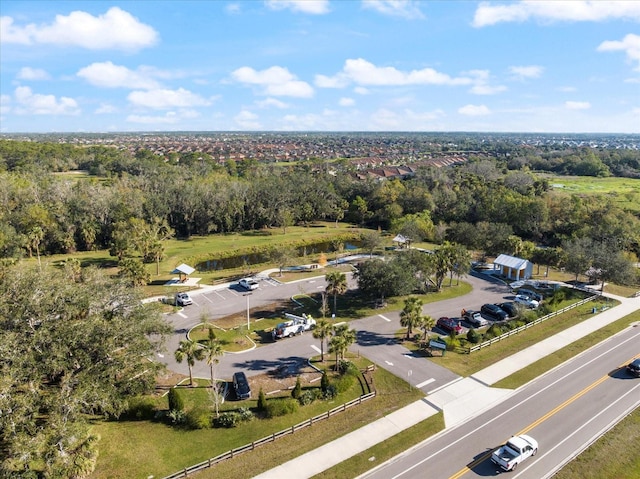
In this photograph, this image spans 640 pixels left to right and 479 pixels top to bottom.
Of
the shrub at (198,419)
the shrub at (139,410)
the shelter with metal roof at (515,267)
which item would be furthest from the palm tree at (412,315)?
the shelter with metal roof at (515,267)

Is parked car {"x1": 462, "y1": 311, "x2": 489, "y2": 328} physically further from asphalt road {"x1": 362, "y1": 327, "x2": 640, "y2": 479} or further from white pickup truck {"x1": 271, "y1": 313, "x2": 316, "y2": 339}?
white pickup truck {"x1": 271, "y1": 313, "x2": 316, "y2": 339}

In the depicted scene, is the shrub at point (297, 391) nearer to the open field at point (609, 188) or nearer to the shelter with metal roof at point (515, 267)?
the shelter with metal roof at point (515, 267)

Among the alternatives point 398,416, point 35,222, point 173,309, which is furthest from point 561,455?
point 35,222

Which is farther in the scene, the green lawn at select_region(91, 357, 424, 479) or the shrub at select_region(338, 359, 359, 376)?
the shrub at select_region(338, 359, 359, 376)

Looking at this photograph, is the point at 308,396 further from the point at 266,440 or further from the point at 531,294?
the point at 531,294

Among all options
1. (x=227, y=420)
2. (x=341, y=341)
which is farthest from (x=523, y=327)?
(x=227, y=420)

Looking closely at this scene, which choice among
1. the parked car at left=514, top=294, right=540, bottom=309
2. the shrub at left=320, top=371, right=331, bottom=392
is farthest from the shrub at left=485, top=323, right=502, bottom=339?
the shrub at left=320, top=371, right=331, bottom=392
